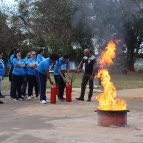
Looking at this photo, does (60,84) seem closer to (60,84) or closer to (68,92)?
(60,84)

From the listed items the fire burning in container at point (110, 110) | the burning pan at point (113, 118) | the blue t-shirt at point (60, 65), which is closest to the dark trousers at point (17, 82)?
the blue t-shirt at point (60, 65)

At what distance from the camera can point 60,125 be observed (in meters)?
7.86

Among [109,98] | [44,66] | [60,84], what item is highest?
[44,66]

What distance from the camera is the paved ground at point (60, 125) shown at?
6523 millimetres

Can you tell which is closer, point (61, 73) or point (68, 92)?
point (68, 92)

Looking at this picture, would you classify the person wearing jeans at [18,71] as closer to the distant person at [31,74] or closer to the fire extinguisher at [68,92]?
the distant person at [31,74]

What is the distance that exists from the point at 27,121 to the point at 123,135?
8.39 feet

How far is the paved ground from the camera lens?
257 inches

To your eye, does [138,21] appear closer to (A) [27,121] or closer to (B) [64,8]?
(B) [64,8]

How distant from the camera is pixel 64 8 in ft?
95.7

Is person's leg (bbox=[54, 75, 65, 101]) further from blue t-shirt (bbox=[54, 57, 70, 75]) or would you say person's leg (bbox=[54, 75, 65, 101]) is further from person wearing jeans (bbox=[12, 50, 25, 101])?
person wearing jeans (bbox=[12, 50, 25, 101])

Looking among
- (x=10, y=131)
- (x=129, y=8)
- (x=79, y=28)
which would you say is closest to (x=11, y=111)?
(x=10, y=131)

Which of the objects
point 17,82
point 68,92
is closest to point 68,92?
point 68,92

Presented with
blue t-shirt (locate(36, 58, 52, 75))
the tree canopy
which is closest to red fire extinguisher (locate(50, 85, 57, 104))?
blue t-shirt (locate(36, 58, 52, 75))
